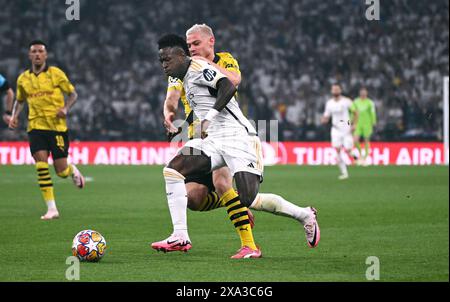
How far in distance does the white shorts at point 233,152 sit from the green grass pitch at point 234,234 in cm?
83

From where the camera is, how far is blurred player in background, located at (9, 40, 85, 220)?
13.2 metres

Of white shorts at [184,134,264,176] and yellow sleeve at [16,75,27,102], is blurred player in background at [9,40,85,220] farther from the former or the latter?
→ white shorts at [184,134,264,176]

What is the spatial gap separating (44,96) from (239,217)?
5.38 metres

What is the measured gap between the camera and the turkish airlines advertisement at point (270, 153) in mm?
28766

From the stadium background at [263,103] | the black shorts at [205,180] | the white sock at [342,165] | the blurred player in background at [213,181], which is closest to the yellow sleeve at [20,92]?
the stadium background at [263,103]

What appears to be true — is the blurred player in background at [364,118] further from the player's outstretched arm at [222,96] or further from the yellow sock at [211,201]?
the player's outstretched arm at [222,96]

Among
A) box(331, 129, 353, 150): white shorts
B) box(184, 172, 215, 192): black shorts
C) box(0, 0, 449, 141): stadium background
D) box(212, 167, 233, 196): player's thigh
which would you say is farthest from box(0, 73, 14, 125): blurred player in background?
box(0, 0, 449, 141): stadium background

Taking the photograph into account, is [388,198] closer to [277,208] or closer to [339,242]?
[339,242]

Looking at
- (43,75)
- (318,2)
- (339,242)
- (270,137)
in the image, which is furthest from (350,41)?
(339,242)

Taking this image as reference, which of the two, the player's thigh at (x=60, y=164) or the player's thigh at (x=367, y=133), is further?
the player's thigh at (x=367, y=133)

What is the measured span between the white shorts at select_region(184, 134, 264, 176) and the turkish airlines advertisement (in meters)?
19.5

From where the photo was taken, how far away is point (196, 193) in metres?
9.39

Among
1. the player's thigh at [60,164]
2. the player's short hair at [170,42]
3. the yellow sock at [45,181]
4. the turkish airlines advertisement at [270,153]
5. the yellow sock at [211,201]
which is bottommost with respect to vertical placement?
the turkish airlines advertisement at [270,153]

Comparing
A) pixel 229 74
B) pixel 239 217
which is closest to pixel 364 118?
pixel 229 74
